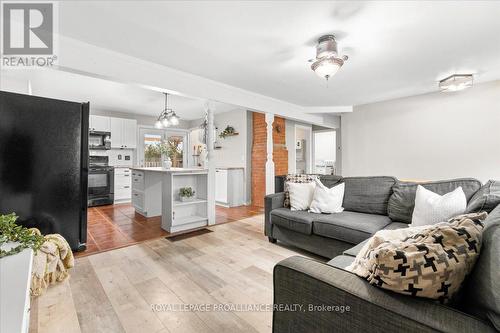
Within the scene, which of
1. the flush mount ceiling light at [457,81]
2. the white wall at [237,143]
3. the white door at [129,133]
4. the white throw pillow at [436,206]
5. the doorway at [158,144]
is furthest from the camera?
the doorway at [158,144]

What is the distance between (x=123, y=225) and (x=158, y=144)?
3540 mm

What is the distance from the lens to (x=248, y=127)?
5.53 metres

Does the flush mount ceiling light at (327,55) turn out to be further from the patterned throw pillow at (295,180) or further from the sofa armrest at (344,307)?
the sofa armrest at (344,307)

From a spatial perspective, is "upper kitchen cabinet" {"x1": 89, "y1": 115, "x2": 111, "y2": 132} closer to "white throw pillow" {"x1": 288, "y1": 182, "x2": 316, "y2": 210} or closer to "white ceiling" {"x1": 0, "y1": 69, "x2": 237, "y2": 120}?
"white ceiling" {"x1": 0, "y1": 69, "x2": 237, "y2": 120}

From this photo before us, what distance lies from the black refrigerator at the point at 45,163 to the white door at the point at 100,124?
11.0 feet

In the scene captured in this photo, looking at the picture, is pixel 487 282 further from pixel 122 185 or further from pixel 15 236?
pixel 122 185

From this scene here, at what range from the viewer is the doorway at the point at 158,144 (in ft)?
21.3

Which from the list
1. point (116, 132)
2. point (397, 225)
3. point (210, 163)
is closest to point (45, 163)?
point (210, 163)

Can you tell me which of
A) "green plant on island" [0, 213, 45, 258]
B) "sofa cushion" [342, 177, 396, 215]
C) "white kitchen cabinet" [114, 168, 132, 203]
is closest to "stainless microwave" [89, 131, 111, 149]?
"white kitchen cabinet" [114, 168, 132, 203]

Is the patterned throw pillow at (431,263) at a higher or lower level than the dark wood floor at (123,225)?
higher

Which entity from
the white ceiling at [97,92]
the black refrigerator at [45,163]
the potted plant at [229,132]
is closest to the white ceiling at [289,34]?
the black refrigerator at [45,163]

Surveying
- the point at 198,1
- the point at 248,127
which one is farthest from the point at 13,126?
the point at 248,127

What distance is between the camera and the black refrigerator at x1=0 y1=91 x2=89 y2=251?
→ 218cm

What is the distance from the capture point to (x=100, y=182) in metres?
5.23
